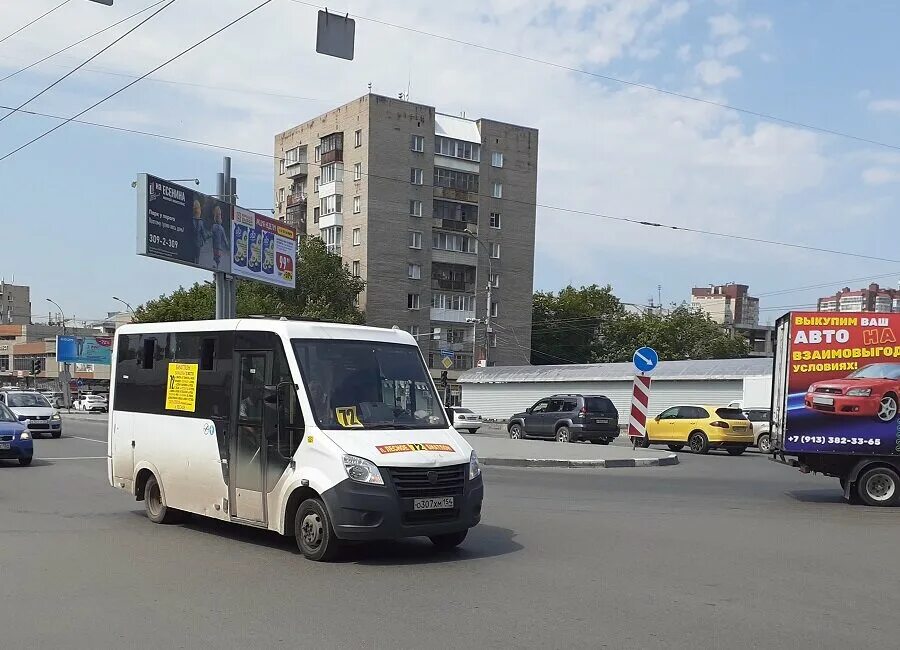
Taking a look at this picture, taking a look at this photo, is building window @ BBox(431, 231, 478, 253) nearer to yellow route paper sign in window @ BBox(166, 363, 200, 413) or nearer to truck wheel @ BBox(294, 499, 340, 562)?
yellow route paper sign in window @ BBox(166, 363, 200, 413)

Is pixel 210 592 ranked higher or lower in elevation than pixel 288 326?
lower

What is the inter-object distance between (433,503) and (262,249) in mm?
29862

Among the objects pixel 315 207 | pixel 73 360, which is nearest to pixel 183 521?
pixel 315 207

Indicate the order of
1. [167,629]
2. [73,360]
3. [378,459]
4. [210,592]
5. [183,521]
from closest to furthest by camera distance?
1. [167,629]
2. [210,592]
3. [378,459]
4. [183,521]
5. [73,360]

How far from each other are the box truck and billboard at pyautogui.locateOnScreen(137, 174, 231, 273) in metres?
22.0

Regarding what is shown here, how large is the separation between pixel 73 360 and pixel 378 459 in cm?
8847

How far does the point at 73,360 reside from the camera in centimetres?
9012

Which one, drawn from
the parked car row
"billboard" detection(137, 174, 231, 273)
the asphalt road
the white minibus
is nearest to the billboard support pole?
"billboard" detection(137, 174, 231, 273)

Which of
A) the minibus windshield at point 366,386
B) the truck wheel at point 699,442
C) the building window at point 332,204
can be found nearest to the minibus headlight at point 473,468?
the minibus windshield at point 366,386

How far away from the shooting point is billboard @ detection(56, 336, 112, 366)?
8956cm

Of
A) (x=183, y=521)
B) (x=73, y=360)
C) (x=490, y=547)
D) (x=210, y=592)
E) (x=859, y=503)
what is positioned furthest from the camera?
(x=73, y=360)

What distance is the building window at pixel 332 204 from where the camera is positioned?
75125 mm

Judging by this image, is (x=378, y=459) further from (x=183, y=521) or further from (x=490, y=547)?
(x=183, y=521)

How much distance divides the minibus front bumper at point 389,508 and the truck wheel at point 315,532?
184 millimetres
